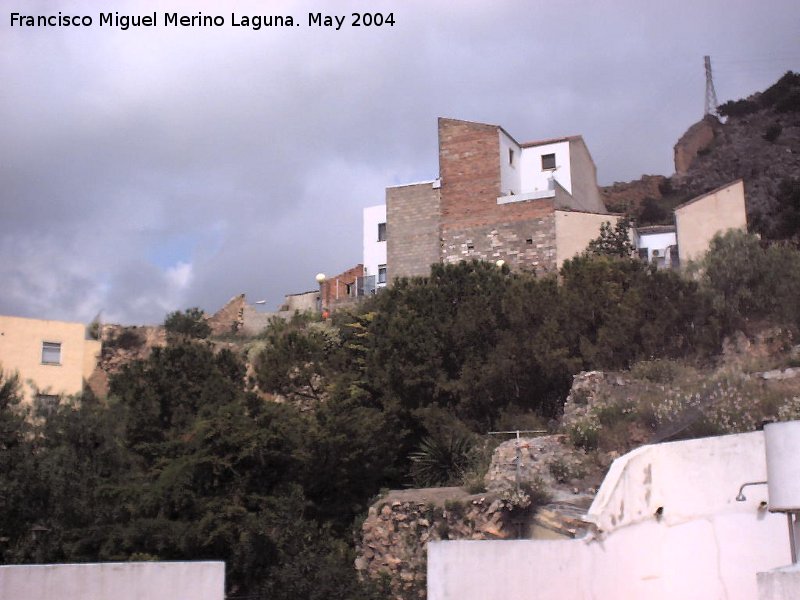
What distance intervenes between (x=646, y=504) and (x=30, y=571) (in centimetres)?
789

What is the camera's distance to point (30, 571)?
11.5m

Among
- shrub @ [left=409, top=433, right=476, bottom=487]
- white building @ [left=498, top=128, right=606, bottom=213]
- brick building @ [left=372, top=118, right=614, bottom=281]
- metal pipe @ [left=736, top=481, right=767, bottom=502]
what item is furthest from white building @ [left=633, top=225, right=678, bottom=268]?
metal pipe @ [left=736, top=481, right=767, bottom=502]

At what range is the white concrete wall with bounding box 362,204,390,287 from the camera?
4281 centimetres

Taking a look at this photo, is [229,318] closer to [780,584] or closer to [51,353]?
[51,353]

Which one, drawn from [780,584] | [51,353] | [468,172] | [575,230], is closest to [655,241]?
[575,230]

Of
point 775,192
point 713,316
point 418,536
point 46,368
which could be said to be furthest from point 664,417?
point 775,192

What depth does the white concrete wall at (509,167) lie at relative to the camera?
39750 mm

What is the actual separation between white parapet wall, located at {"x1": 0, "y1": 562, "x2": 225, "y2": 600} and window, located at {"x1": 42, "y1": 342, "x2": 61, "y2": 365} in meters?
24.2

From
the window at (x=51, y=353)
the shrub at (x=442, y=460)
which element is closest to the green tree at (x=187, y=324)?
the window at (x=51, y=353)

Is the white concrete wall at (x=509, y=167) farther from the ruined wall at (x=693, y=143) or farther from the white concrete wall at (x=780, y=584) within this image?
the white concrete wall at (x=780, y=584)

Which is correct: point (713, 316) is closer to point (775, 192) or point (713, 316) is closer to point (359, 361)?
point (359, 361)

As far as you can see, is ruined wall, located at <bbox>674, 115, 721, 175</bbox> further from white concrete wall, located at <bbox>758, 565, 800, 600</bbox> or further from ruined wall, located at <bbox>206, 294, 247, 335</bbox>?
white concrete wall, located at <bbox>758, 565, 800, 600</bbox>

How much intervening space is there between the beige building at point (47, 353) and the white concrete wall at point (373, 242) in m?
12.9

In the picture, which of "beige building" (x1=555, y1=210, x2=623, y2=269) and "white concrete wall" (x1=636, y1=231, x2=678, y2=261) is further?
"white concrete wall" (x1=636, y1=231, x2=678, y2=261)
